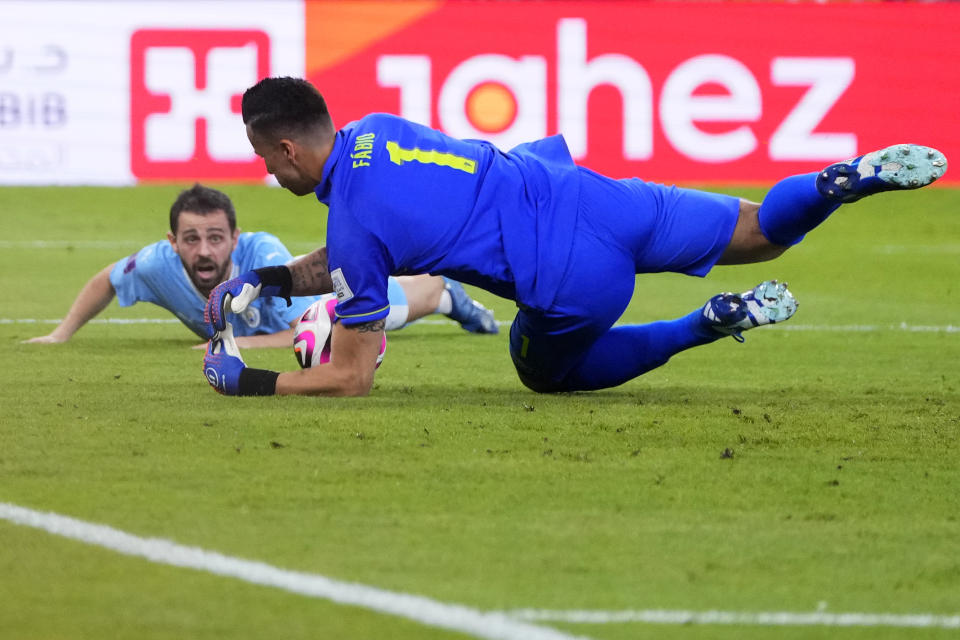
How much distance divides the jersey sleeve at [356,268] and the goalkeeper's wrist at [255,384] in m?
0.52

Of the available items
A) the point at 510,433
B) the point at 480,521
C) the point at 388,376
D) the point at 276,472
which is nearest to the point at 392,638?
the point at 480,521

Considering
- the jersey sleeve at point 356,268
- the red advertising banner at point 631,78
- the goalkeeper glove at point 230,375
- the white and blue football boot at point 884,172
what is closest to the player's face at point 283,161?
the jersey sleeve at point 356,268

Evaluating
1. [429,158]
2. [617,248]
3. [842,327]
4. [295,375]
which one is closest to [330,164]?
[429,158]

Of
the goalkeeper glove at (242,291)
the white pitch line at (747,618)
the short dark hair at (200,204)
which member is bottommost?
the white pitch line at (747,618)

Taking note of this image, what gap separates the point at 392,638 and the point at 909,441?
7.89 ft

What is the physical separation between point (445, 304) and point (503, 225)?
9.05ft

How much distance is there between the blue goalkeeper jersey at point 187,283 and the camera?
6.86 metres

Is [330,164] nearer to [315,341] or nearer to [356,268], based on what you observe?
[356,268]

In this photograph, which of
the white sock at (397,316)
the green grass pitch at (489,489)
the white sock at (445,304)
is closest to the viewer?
the green grass pitch at (489,489)

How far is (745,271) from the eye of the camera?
38.2 ft

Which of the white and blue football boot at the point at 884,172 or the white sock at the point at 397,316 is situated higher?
the white and blue football boot at the point at 884,172

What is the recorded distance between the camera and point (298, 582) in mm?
2781

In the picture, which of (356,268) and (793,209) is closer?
(356,268)

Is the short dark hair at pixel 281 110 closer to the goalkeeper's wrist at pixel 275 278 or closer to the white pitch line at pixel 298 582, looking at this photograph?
the goalkeeper's wrist at pixel 275 278
